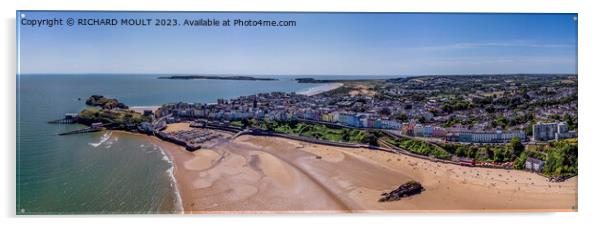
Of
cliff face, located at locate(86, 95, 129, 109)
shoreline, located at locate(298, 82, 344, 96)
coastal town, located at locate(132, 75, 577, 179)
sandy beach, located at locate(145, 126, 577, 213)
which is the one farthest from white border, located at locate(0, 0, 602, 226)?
shoreline, located at locate(298, 82, 344, 96)

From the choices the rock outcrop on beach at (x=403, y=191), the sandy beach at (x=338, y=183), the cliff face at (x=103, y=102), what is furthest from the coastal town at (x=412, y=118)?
the rock outcrop on beach at (x=403, y=191)

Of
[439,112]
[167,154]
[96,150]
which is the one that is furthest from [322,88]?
[96,150]

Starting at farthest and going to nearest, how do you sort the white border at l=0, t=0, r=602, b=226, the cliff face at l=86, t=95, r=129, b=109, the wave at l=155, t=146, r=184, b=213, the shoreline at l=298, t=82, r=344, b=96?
the shoreline at l=298, t=82, r=344, b=96, the cliff face at l=86, t=95, r=129, b=109, the wave at l=155, t=146, r=184, b=213, the white border at l=0, t=0, r=602, b=226

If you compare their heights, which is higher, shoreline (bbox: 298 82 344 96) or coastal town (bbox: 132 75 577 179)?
shoreline (bbox: 298 82 344 96)

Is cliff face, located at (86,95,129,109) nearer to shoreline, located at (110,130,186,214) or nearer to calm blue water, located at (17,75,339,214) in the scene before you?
A: calm blue water, located at (17,75,339,214)

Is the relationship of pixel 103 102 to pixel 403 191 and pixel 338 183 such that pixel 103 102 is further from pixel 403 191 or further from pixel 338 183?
pixel 403 191

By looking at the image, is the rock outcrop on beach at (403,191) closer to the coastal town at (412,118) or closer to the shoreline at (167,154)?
the coastal town at (412,118)

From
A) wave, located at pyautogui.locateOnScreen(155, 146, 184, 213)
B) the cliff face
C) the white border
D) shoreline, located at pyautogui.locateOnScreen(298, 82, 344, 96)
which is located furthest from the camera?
shoreline, located at pyautogui.locateOnScreen(298, 82, 344, 96)
